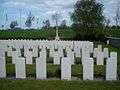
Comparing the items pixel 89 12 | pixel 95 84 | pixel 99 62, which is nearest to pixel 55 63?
pixel 99 62

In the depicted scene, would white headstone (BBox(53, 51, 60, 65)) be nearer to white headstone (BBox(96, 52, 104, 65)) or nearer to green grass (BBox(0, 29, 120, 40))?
white headstone (BBox(96, 52, 104, 65))

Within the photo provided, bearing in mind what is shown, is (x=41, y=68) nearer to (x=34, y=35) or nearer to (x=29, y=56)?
(x=29, y=56)

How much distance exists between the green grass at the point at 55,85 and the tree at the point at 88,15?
33.6 metres

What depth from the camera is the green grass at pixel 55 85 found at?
9.61 metres

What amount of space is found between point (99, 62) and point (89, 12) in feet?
95.2

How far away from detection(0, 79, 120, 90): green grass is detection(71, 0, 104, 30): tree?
33.6 meters

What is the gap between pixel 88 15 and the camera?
144ft

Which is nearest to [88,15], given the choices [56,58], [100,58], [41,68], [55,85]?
[100,58]

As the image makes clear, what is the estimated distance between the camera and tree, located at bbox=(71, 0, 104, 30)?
43969 millimetres

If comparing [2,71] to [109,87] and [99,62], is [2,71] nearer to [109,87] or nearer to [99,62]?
[109,87]

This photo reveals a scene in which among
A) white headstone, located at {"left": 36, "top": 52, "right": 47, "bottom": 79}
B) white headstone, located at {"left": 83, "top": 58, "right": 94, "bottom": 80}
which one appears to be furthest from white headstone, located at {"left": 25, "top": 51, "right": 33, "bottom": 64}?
white headstone, located at {"left": 83, "top": 58, "right": 94, "bottom": 80}

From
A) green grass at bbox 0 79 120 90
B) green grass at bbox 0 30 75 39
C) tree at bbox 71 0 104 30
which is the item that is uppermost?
tree at bbox 71 0 104 30

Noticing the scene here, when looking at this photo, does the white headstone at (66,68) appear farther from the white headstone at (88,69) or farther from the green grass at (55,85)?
the green grass at (55,85)

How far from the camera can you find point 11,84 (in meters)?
10.1
